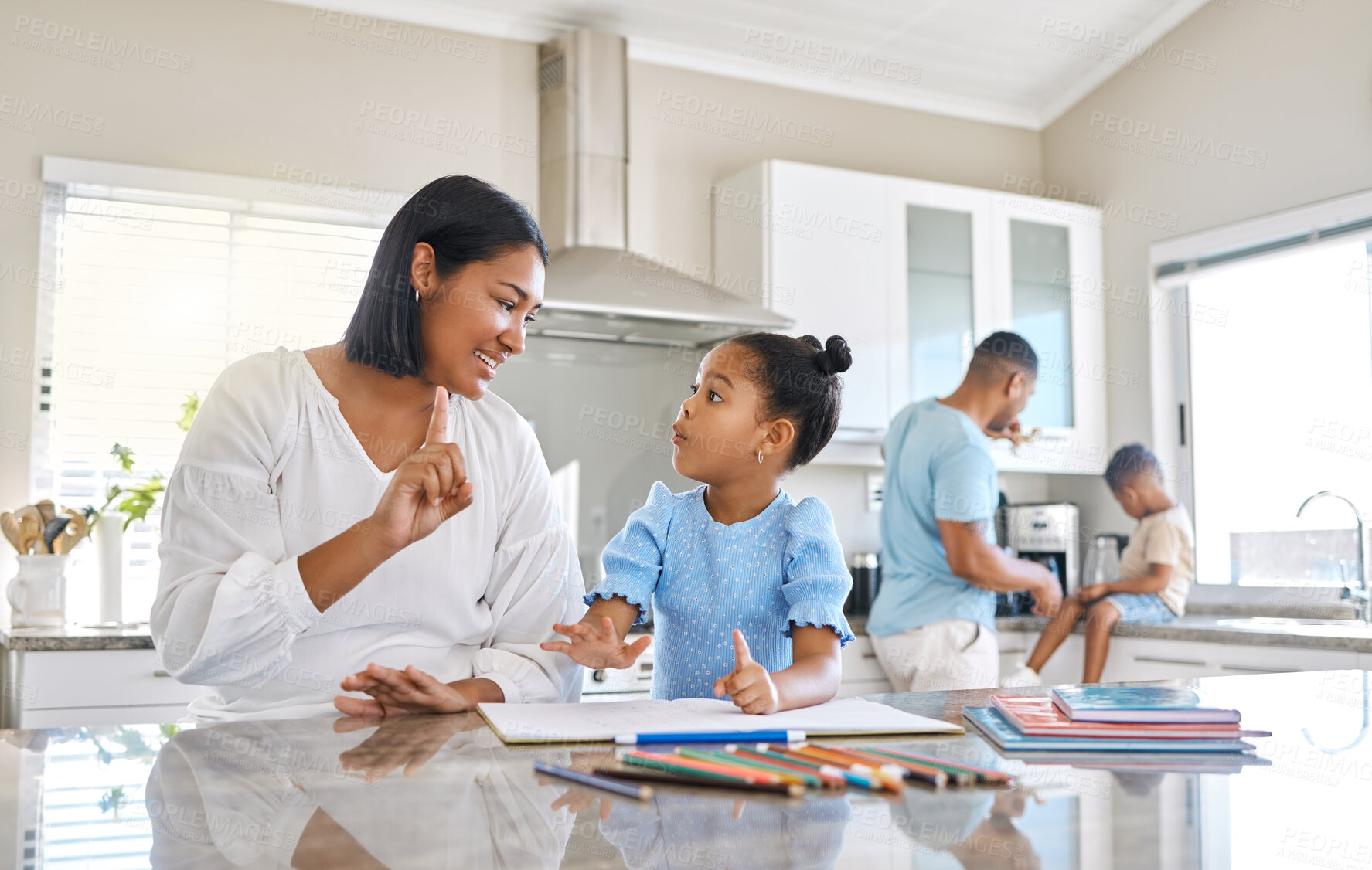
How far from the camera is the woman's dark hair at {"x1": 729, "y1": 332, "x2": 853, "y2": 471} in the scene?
151cm

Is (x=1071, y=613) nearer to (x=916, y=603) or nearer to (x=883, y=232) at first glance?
(x=916, y=603)

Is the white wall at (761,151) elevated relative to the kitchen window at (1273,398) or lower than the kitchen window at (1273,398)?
elevated

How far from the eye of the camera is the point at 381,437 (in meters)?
1.45

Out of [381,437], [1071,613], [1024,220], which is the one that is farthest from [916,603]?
[1024,220]

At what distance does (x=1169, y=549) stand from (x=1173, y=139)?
1.53 metres

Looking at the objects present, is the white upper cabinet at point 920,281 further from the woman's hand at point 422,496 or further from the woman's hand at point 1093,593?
the woman's hand at point 422,496

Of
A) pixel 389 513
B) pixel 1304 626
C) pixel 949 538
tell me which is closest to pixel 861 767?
pixel 389 513

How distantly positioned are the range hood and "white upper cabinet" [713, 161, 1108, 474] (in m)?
0.26

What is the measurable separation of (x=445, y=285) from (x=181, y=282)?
6.56 feet

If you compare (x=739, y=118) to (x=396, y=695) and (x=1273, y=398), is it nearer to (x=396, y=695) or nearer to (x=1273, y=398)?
(x=1273, y=398)

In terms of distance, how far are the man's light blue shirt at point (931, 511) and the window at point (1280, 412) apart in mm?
1528

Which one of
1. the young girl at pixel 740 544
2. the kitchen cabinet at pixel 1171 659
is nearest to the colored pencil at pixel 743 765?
the young girl at pixel 740 544

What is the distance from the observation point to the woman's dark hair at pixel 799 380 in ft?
4.96

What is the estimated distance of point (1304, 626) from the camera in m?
3.18
